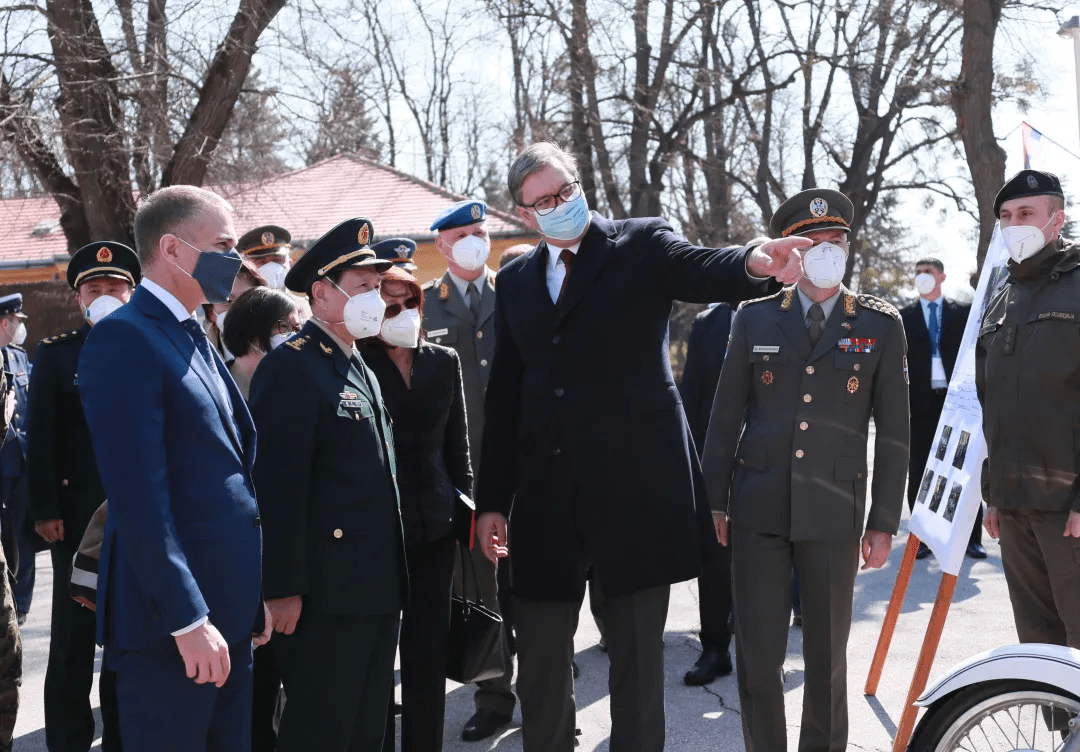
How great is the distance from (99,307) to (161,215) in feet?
7.80

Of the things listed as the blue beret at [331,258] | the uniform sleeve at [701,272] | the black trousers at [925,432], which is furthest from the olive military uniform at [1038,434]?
the black trousers at [925,432]

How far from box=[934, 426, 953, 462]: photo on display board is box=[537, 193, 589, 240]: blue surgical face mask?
2277mm

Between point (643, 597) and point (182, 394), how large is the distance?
5.11 feet

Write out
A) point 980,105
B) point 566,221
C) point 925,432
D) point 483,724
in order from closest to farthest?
1. point 566,221
2. point 483,724
3. point 925,432
4. point 980,105

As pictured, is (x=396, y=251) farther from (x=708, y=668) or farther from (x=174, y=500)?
(x=708, y=668)

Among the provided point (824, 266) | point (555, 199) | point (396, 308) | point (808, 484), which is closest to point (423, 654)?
point (396, 308)

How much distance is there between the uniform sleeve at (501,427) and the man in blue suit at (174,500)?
3.30 feet

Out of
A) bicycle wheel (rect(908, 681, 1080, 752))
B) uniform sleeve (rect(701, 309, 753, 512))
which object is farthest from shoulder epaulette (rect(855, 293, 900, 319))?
bicycle wheel (rect(908, 681, 1080, 752))

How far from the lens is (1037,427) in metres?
4.08

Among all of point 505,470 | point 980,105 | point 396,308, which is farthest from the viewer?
point 980,105

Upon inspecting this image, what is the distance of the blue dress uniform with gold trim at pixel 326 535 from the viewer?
3.25 m

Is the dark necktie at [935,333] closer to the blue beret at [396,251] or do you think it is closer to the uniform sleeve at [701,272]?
the blue beret at [396,251]

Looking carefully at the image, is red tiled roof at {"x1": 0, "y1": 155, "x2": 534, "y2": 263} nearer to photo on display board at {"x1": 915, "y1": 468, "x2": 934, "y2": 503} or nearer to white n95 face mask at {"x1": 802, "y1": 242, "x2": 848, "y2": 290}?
photo on display board at {"x1": 915, "y1": 468, "x2": 934, "y2": 503}

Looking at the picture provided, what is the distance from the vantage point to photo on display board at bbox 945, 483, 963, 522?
180 inches
